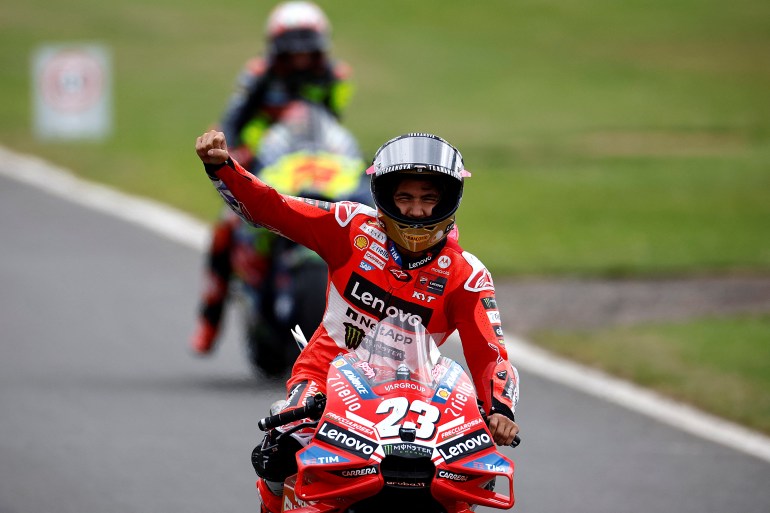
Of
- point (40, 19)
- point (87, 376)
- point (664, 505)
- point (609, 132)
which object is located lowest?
point (664, 505)

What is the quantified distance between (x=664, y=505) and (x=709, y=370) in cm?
354

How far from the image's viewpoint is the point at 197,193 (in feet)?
69.0

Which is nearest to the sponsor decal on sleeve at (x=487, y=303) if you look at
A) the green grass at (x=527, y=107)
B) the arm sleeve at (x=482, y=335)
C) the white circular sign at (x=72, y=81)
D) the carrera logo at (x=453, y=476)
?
the arm sleeve at (x=482, y=335)

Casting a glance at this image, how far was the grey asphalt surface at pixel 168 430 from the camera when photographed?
933cm

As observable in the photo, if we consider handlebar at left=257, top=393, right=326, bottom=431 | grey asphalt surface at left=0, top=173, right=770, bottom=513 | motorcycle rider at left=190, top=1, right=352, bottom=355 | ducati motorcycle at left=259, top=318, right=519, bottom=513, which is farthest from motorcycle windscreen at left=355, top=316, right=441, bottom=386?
motorcycle rider at left=190, top=1, right=352, bottom=355

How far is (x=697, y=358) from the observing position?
13078mm

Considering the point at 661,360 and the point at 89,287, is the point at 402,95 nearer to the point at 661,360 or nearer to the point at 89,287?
the point at 89,287

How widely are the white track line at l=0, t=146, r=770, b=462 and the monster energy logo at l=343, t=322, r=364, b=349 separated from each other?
4.53m

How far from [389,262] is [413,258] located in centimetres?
10

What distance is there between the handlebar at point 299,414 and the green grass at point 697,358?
18.9ft

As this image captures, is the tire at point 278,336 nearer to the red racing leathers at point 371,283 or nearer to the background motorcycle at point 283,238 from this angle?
the background motorcycle at point 283,238

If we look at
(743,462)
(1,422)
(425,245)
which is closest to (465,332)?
→ (425,245)

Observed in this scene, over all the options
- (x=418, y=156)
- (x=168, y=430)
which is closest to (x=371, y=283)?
(x=418, y=156)

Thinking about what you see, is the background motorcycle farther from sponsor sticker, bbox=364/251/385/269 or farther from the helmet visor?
the helmet visor
